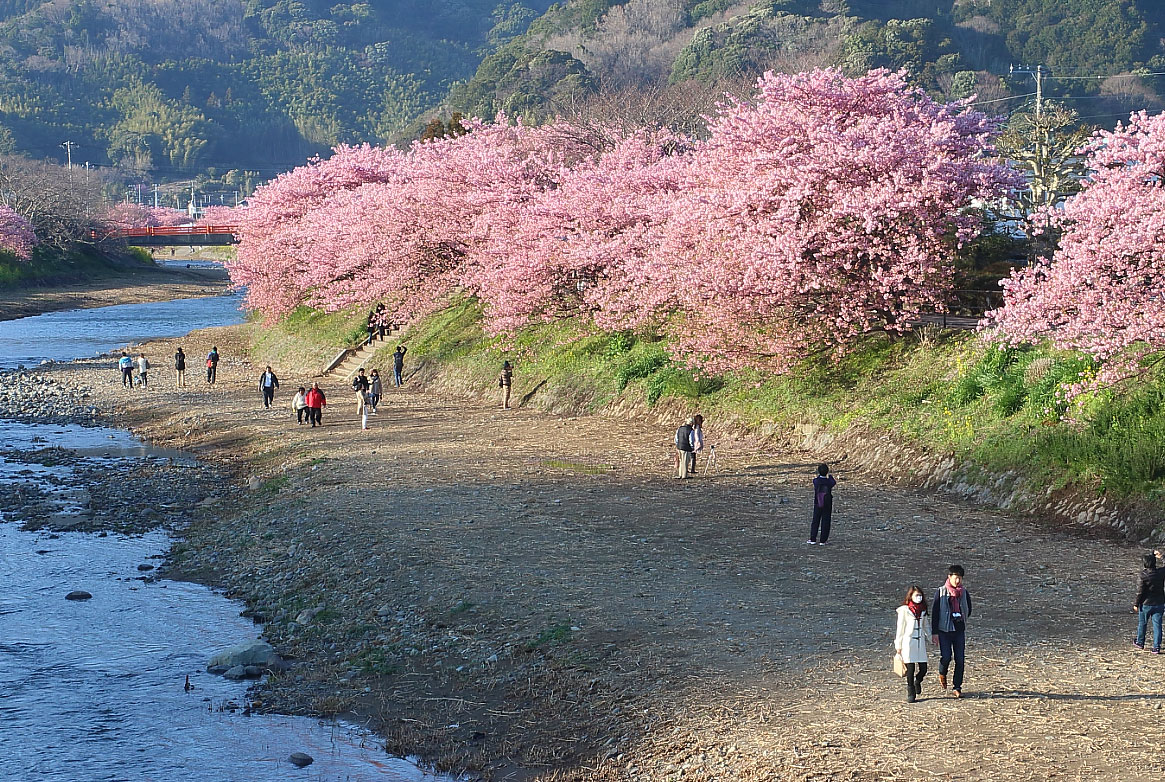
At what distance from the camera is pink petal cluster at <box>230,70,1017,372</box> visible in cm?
2517

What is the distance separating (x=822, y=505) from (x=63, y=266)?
9915 cm

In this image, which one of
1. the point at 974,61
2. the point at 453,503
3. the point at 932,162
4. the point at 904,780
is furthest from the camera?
the point at 974,61

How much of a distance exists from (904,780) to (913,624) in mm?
1700

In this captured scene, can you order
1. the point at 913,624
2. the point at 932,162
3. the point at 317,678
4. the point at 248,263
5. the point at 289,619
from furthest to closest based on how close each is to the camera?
1. the point at 248,263
2. the point at 932,162
3. the point at 289,619
4. the point at 317,678
5. the point at 913,624

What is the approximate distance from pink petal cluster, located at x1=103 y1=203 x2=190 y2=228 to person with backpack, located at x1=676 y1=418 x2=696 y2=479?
361ft

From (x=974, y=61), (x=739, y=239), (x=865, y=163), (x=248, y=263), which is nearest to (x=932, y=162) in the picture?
(x=865, y=163)

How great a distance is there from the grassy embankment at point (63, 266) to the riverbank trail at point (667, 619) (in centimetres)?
7815

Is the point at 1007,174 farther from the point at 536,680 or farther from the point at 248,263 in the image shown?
the point at 248,263

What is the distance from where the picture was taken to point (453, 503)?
71.3 ft

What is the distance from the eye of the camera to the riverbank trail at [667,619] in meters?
11.1

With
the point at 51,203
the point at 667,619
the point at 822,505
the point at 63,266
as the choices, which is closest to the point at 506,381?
the point at 822,505

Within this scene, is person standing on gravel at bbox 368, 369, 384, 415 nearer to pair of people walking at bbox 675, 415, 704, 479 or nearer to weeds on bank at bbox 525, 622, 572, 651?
pair of people walking at bbox 675, 415, 704, 479

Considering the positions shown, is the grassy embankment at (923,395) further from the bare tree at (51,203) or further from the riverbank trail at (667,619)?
the bare tree at (51,203)

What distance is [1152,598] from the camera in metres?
12.5
